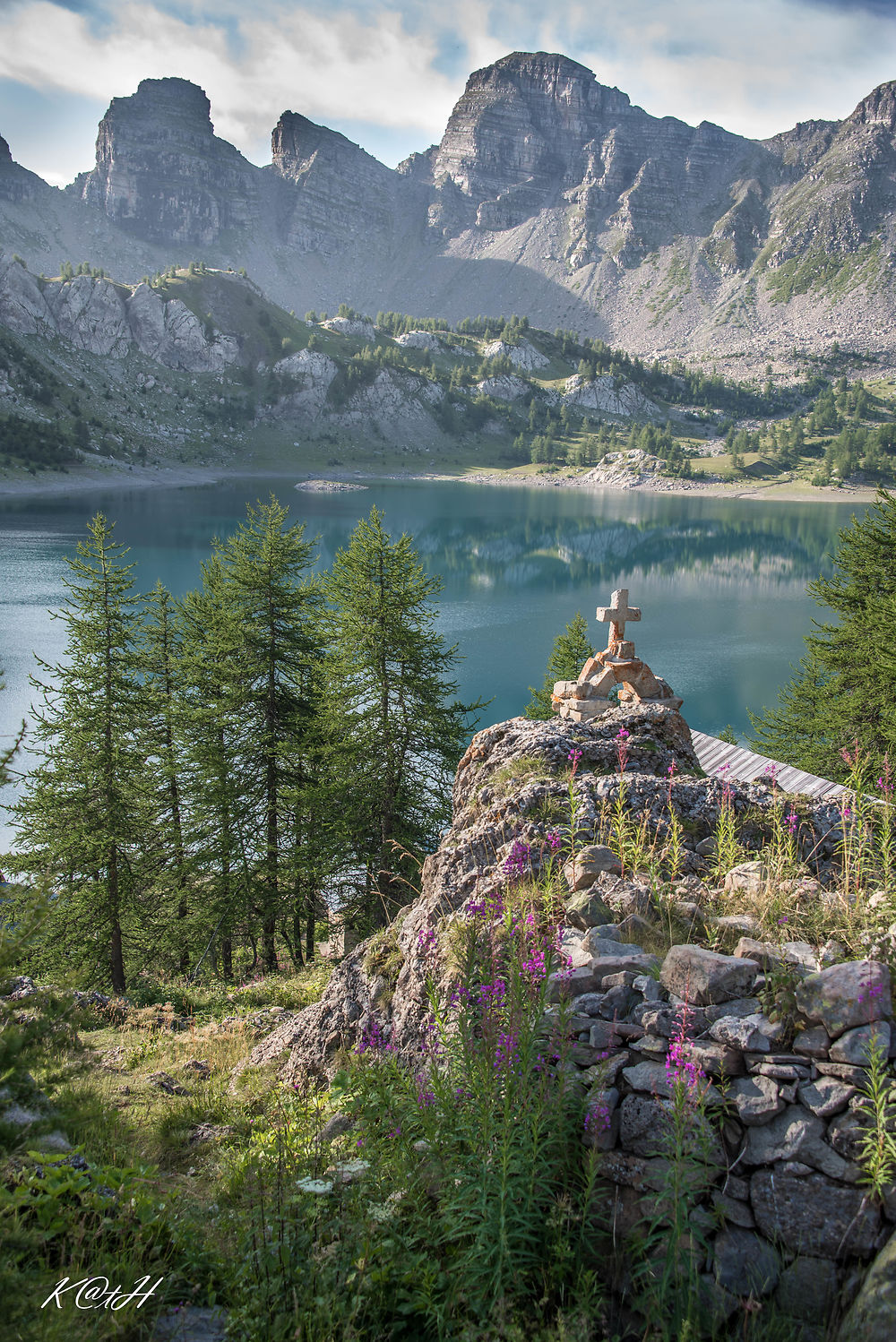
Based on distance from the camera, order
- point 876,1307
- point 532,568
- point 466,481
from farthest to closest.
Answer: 1. point 466,481
2. point 532,568
3. point 876,1307

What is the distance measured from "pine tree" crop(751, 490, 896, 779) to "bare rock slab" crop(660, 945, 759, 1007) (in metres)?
18.5

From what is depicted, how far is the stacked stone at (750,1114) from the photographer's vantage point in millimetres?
3652

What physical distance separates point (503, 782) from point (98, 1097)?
5140mm

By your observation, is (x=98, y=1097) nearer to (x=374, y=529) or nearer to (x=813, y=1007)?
(x=813, y=1007)

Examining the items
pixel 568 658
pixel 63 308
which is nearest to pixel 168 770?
pixel 568 658

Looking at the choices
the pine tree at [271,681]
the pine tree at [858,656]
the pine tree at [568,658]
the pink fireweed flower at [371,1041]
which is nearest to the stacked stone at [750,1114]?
the pink fireweed flower at [371,1041]

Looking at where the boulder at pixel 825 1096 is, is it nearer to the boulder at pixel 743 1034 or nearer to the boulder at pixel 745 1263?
the boulder at pixel 743 1034

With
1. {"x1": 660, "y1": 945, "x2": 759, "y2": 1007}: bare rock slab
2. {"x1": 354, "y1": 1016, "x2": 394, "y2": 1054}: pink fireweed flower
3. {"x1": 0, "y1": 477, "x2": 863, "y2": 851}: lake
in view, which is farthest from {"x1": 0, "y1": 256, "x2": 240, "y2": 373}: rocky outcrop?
{"x1": 660, "y1": 945, "x2": 759, "y2": 1007}: bare rock slab

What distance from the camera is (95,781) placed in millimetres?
17656

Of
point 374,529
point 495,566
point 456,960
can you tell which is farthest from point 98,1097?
point 495,566

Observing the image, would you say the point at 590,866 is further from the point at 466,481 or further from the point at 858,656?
the point at 466,481

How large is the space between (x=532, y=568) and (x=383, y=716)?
6871 cm

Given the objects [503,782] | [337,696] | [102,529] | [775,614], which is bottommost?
[775,614]

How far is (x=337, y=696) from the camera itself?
56.0ft
